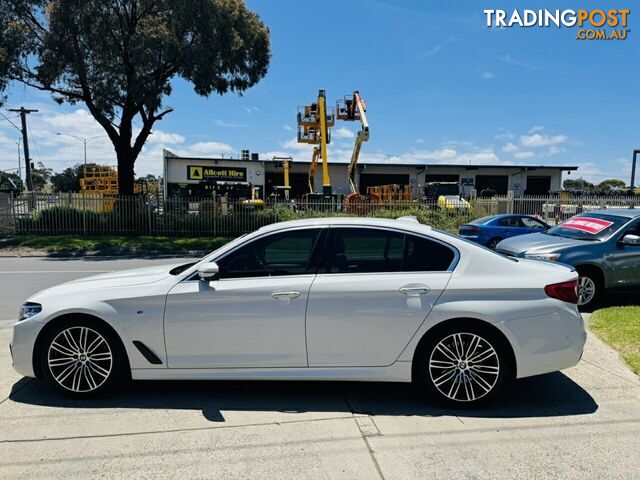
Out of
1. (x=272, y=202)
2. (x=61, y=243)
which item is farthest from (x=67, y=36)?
(x=272, y=202)

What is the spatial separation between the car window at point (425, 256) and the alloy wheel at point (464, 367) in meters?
0.58

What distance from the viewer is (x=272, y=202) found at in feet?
72.4

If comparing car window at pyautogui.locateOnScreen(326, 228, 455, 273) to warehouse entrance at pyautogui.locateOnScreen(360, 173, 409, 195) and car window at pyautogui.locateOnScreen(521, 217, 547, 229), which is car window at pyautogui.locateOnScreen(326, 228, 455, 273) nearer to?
car window at pyautogui.locateOnScreen(521, 217, 547, 229)

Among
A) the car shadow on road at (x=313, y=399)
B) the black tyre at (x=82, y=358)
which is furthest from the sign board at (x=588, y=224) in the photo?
the black tyre at (x=82, y=358)

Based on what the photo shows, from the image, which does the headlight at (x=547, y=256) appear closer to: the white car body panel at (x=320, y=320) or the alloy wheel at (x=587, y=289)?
Result: the alloy wheel at (x=587, y=289)

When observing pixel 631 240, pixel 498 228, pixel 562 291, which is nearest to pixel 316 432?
pixel 562 291

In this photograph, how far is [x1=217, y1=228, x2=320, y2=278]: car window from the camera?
12.8 feet

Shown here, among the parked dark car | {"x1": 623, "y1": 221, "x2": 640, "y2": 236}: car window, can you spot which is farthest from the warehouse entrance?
{"x1": 623, "y1": 221, "x2": 640, "y2": 236}: car window

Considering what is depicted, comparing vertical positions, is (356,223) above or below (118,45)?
below

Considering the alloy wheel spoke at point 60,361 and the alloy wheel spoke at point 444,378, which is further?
the alloy wheel spoke at point 60,361

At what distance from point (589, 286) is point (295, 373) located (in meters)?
5.46

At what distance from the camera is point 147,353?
3789 millimetres

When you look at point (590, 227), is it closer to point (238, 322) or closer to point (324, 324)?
point (324, 324)

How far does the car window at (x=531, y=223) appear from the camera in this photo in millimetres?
15288
